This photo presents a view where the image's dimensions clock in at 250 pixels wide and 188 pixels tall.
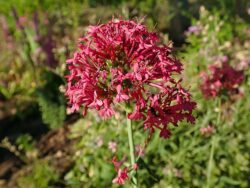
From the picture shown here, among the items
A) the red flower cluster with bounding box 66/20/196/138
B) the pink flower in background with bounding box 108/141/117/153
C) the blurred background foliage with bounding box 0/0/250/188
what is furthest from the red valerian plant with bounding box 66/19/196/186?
the pink flower in background with bounding box 108/141/117/153

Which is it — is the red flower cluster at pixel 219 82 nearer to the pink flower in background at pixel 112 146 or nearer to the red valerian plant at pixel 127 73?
the red valerian plant at pixel 127 73

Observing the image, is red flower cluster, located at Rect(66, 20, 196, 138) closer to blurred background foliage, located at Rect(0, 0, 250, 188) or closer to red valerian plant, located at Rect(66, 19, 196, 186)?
red valerian plant, located at Rect(66, 19, 196, 186)

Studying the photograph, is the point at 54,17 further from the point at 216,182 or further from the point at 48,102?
the point at 216,182

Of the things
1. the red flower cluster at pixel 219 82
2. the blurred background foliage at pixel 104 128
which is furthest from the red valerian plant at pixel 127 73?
the red flower cluster at pixel 219 82

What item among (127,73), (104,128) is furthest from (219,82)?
(104,128)

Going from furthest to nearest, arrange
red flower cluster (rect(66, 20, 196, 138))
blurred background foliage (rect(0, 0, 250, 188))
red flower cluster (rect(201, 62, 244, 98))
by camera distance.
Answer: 1. blurred background foliage (rect(0, 0, 250, 188))
2. red flower cluster (rect(201, 62, 244, 98))
3. red flower cluster (rect(66, 20, 196, 138))

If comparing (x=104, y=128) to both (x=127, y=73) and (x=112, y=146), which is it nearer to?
(x=112, y=146)

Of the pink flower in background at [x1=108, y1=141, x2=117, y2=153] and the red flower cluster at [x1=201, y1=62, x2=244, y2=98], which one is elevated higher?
the red flower cluster at [x1=201, y1=62, x2=244, y2=98]
